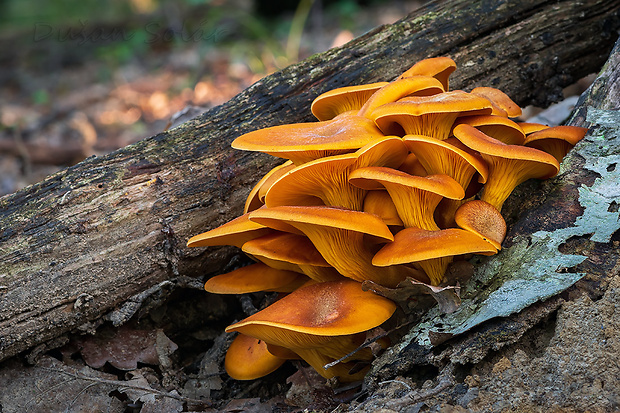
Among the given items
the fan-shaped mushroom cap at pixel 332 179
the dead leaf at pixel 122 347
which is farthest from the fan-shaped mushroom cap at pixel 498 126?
the dead leaf at pixel 122 347

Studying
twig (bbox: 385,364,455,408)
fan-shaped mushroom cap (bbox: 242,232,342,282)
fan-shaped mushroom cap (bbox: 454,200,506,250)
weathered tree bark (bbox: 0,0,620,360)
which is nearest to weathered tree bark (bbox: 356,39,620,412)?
twig (bbox: 385,364,455,408)

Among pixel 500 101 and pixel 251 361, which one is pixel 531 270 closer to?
pixel 500 101

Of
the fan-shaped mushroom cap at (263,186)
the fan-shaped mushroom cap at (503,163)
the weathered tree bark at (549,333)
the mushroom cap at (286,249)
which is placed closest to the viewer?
the weathered tree bark at (549,333)

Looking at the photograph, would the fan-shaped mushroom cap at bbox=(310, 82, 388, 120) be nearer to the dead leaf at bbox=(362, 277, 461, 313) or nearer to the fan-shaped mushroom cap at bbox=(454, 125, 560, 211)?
the fan-shaped mushroom cap at bbox=(454, 125, 560, 211)

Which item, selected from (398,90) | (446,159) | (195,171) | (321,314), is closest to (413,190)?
(446,159)

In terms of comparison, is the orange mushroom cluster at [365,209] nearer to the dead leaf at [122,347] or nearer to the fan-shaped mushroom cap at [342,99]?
the fan-shaped mushroom cap at [342,99]

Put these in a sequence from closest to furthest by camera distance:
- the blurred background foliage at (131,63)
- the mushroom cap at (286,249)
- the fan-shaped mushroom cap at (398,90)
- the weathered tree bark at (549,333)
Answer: the weathered tree bark at (549,333) < the mushroom cap at (286,249) < the fan-shaped mushroom cap at (398,90) < the blurred background foliage at (131,63)
